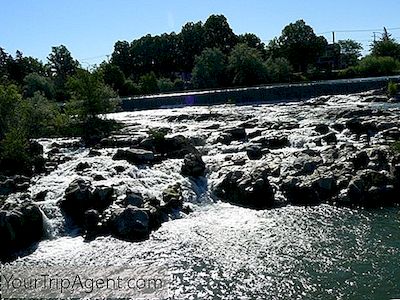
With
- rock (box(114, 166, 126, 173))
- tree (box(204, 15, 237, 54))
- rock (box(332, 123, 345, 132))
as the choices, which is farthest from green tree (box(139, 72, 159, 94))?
rock (box(114, 166, 126, 173))

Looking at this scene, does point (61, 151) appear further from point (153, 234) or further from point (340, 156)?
point (340, 156)

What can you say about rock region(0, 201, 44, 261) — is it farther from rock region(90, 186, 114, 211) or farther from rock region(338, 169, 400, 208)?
rock region(338, 169, 400, 208)

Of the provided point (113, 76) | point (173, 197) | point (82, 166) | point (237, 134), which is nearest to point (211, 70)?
point (113, 76)

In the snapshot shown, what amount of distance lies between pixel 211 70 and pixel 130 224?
74450 mm

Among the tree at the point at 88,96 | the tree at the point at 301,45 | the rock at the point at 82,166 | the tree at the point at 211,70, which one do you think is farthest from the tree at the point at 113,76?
the rock at the point at 82,166

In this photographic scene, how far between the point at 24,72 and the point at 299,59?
69653 millimetres

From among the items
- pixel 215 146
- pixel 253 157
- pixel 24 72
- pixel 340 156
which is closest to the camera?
pixel 340 156

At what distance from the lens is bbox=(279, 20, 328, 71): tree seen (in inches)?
4520

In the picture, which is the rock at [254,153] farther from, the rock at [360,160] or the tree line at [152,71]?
the tree line at [152,71]

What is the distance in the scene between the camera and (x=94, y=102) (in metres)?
42.8

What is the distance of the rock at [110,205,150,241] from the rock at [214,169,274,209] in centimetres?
585

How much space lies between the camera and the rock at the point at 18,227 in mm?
20141

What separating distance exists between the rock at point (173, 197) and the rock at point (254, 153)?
6627 millimetres

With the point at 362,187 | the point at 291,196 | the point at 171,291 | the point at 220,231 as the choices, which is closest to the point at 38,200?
the point at 220,231
